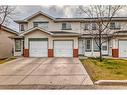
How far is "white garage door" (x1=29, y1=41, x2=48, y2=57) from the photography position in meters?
23.2

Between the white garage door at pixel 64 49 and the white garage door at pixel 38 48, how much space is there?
3.86ft

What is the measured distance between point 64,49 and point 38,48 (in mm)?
A: 2827

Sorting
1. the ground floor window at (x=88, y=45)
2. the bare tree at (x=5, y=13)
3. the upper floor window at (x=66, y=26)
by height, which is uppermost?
the bare tree at (x=5, y=13)

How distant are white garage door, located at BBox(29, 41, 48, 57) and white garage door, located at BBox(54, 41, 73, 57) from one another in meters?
1.18

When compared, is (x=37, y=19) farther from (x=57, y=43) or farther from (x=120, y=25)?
(x=120, y=25)

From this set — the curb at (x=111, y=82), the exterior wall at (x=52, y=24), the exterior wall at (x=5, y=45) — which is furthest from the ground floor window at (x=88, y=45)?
the curb at (x=111, y=82)

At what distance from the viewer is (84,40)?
2478cm

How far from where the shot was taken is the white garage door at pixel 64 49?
23156 millimetres

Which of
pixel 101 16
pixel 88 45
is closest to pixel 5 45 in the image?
pixel 88 45

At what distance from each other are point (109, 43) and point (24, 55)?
31.2ft

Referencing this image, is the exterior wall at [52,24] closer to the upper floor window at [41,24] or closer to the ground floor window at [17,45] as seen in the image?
the upper floor window at [41,24]

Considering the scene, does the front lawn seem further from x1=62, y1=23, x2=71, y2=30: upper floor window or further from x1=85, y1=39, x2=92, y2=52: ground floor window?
x1=62, y1=23, x2=71, y2=30: upper floor window

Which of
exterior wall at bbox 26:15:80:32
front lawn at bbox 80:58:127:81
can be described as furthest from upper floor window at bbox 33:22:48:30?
front lawn at bbox 80:58:127:81

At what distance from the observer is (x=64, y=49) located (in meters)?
23.2
